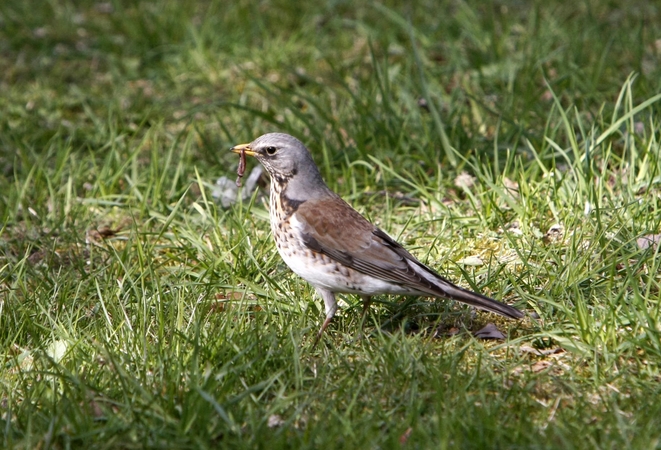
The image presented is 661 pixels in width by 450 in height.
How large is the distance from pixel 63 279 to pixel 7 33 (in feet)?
16.5

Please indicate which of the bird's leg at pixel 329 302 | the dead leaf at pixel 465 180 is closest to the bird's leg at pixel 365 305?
the bird's leg at pixel 329 302

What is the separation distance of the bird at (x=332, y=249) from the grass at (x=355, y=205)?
0.69 feet

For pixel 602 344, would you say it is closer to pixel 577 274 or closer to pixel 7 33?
pixel 577 274

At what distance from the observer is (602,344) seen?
376cm

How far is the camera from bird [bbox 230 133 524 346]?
412 centimetres

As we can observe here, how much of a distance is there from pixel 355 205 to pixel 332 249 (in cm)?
147

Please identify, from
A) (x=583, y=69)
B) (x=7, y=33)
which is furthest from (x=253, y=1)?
(x=583, y=69)

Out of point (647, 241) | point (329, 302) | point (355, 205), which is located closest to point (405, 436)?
point (329, 302)

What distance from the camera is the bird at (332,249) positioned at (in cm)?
412

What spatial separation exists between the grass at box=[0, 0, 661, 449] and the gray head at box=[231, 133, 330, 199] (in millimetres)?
478

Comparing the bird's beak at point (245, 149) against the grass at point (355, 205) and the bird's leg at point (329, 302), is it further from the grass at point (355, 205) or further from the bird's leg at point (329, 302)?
the bird's leg at point (329, 302)

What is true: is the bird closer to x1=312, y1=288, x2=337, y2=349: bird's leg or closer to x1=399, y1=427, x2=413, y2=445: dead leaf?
x1=312, y1=288, x2=337, y2=349: bird's leg

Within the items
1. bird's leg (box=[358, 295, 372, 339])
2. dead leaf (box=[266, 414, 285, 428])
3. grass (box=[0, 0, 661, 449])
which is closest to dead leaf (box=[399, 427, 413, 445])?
grass (box=[0, 0, 661, 449])

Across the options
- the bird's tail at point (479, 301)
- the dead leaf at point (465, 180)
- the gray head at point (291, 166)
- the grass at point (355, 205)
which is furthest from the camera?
the dead leaf at point (465, 180)
